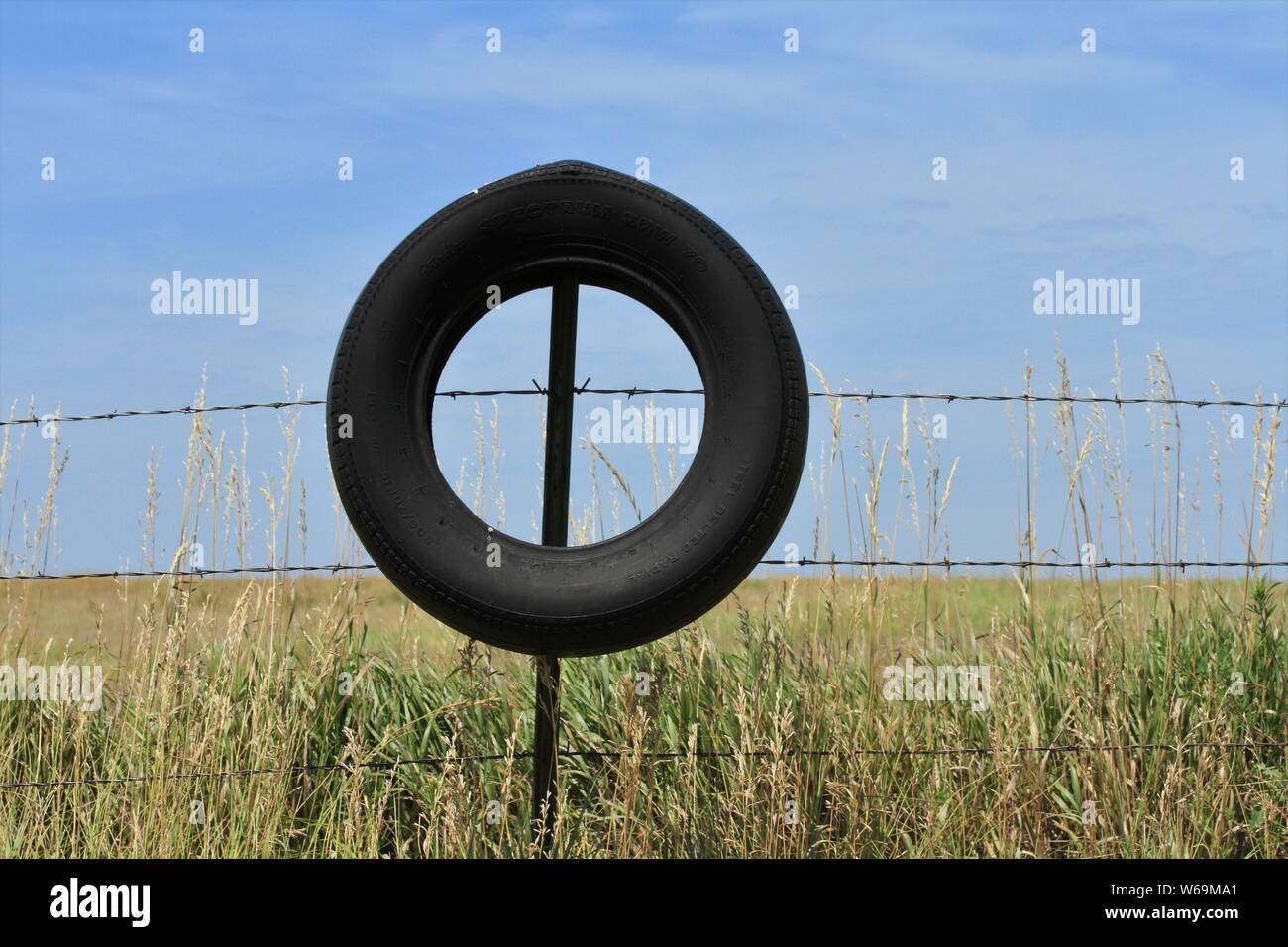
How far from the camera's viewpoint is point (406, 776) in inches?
166

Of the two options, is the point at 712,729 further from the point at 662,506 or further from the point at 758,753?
the point at 662,506

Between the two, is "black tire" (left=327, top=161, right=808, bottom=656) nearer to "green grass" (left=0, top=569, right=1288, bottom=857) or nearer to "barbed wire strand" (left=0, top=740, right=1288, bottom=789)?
"green grass" (left=0, top=569, right=1288, bottom=857)

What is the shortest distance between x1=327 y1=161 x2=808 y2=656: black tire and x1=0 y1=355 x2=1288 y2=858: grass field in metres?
0.58

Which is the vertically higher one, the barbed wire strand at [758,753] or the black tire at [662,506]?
the black tire at [662,506]

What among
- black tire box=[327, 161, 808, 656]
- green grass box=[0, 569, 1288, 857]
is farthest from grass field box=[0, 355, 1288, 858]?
black tire box=[327, 161, 808, 656]

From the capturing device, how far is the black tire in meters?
3.11

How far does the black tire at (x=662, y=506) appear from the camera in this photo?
3.11m

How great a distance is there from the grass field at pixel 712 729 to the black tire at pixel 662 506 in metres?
0.58

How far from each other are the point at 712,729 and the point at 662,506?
126 centimetres

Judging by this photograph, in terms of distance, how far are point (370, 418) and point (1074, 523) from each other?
2.60 m

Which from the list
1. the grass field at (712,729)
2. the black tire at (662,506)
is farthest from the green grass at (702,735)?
the black tire at (662,506)

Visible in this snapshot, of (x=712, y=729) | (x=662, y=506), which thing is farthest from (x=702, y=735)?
(x=662, y=506)

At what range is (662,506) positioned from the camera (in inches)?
126

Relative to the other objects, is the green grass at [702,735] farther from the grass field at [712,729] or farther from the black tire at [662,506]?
the black tire at [662,506]
